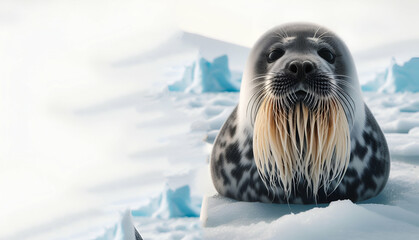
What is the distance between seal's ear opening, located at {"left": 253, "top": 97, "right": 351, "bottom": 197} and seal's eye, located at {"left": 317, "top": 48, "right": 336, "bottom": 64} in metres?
0.22

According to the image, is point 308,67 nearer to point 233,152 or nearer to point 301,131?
point 301,131

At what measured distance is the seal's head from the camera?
1723 mm

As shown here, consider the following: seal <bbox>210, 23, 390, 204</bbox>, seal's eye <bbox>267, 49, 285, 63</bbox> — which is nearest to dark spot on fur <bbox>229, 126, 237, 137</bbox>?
seal <bbox>210, 23, 390, 204</bbox>

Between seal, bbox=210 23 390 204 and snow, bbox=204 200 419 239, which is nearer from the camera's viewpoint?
snow, bbox=204 200 419 239

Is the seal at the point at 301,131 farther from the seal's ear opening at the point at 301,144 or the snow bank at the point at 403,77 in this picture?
the snow bank at the point at 403,77

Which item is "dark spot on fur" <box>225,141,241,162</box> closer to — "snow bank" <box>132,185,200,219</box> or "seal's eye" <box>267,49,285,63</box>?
"seal's eye" <box>267,49,285,63</box>

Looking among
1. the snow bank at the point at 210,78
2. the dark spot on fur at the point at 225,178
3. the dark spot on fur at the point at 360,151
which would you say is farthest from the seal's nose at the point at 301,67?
the snow bank at the point at 210,78

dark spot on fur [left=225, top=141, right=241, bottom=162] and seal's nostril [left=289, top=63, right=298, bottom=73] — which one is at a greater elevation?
seal's nostril [left=289, top=63, right=298, bottom=73]

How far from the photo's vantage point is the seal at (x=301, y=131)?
5.71ft

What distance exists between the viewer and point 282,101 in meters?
1.73

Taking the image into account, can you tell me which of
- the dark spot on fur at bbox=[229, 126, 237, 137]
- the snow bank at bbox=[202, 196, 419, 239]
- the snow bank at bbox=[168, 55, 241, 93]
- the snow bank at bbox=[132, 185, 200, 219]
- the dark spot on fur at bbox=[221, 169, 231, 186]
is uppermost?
the snow bank at bbox=[168, 55, 241, 93]

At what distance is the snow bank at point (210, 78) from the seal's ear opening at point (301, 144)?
6.26m

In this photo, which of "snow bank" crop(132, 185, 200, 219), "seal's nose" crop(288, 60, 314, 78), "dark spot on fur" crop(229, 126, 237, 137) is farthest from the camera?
"snow bank" crop(132, 185, 200, 219)

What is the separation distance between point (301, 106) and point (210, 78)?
6478 mm
